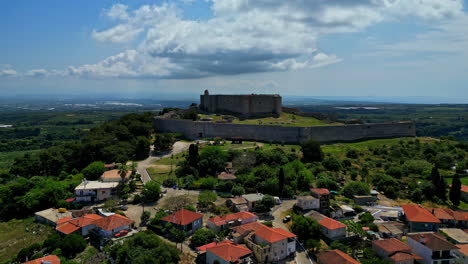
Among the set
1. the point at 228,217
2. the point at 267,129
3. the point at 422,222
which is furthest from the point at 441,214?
the point at 267,129

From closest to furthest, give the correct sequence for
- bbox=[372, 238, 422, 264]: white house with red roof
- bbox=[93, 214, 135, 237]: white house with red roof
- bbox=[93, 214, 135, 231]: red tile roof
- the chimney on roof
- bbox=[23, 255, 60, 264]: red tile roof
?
bbox=[23, 255, 60, 264]: red tile roof
bbox=[372, 238, 422, 264]: white house with red roof
the chimney on roof
bbox=[93, 214, 135, 237]: white house with red roof
bbox=[93, 214, 135, 231]: red tile roof

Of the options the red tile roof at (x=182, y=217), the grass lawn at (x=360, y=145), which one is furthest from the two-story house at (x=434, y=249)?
the grass lawn at (x=360, y=145)

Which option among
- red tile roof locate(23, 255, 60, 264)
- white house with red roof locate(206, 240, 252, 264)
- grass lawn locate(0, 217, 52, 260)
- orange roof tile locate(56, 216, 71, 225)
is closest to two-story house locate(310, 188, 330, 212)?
white house with red roof locate(206, 240, 252, 264)

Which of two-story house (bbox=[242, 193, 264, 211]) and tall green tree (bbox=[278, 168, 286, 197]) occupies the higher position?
tall green tree (bbox=[278, 168, 286, 197])

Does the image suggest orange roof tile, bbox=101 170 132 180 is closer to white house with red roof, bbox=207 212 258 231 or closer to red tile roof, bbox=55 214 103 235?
red tile roof, bbox=55 214 103 235

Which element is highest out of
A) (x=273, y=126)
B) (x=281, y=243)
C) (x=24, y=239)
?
(x=273, y=126)

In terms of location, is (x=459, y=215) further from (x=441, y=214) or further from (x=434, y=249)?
(x=434, y=249)

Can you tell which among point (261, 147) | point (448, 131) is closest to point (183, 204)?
point (261, 147)

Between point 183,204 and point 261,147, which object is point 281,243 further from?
point 261,147

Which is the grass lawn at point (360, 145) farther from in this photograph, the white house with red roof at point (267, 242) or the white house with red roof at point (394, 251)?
the white house with red roof at point (267, 242)
